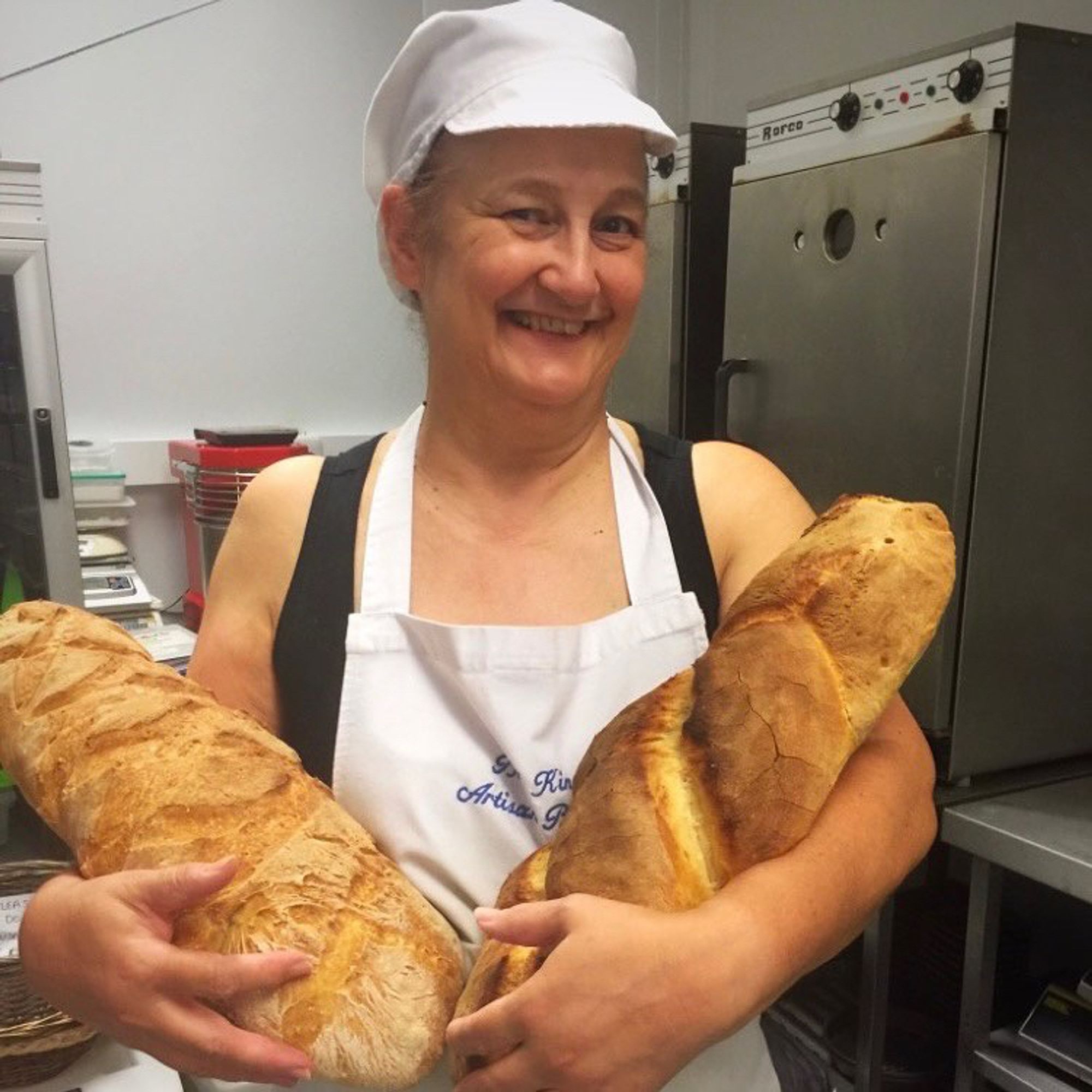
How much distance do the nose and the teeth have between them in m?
0.02

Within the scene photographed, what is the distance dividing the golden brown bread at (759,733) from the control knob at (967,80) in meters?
0.91

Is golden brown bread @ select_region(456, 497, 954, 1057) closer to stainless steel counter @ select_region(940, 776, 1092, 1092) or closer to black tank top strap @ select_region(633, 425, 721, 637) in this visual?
black tank top strap @ select_region(633, 425, 721, 637)

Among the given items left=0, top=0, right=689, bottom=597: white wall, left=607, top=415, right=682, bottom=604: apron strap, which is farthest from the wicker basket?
left=0, top=0, right=689, bottom=597: white wall

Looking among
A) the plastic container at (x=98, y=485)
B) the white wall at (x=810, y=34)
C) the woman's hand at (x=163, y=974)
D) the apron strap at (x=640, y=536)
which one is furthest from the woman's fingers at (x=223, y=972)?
the plastic container at (x=98, y=485)

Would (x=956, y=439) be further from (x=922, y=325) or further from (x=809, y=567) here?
(x=809, y=567)

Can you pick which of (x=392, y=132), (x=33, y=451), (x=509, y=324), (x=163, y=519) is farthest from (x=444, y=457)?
(x=163, y=519)

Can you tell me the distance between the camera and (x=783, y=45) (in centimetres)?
245

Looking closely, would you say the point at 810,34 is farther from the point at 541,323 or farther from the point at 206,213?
the point at 541,323

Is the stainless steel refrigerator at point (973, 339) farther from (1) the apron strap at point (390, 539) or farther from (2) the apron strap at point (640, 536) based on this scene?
(1) the apron strap at point (390, 539)

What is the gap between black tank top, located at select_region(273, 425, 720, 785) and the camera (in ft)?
3.01

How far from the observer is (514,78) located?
82 centimetres

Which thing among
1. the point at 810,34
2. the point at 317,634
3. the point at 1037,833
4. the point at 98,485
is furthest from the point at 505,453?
the point at 810,34

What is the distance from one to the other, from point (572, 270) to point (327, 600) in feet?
1.21

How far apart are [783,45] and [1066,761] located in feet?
5.83
